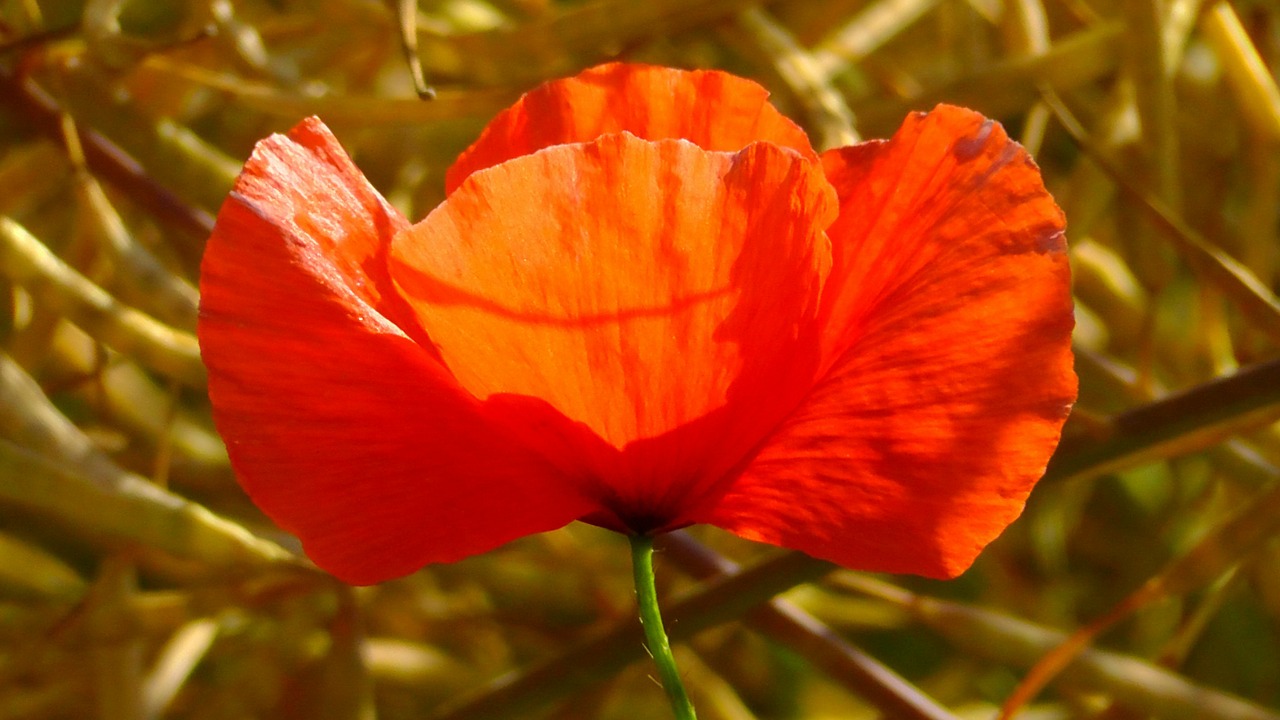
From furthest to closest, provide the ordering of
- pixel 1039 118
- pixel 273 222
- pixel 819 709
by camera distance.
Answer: pixel 819 709 → pixel 1039 118 → pixel 273 222

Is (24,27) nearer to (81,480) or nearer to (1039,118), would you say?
(81,480)

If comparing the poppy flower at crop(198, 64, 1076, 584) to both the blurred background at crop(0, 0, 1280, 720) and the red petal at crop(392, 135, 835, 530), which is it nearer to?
the red petal at crop(392, 135, 835, 530)

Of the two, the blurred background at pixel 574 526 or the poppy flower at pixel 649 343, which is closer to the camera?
the poppy flower at pixel 649 343

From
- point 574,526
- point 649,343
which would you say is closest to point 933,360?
point 649,343

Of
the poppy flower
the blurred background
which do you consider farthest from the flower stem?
the blurred background

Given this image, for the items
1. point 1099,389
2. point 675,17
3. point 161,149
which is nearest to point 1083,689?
point 1099,389

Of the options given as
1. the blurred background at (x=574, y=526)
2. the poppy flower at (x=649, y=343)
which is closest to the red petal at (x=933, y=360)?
the poppy flower at (x=649, y=343)

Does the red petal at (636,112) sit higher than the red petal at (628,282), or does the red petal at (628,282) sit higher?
the red petal at (636,112)

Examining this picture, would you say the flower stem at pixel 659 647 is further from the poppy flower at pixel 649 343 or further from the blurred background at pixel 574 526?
the blurred background at pixel 574 526

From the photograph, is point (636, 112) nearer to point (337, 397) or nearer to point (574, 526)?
point (337, 397)
